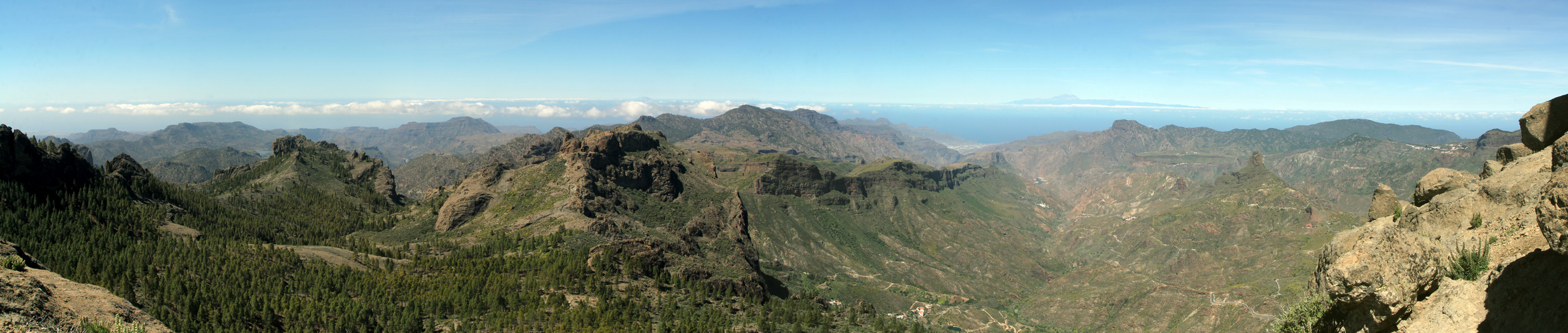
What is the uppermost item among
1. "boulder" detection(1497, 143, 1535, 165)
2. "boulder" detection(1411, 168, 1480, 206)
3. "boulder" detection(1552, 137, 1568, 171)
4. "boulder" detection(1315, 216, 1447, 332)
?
"boulder" detection(1552, 137, 1568, 171)

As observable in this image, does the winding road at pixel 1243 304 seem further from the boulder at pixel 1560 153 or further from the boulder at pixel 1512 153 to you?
the boulder at pixel 1560 153

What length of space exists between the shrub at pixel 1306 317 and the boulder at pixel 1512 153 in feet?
40.2

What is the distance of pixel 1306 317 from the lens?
105 ft

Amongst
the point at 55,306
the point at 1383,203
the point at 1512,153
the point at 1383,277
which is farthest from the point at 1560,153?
the point at 55,306

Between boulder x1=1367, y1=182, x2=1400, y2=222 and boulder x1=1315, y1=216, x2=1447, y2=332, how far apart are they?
18.0 meters

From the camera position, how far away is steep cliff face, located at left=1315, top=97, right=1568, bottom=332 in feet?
62.7

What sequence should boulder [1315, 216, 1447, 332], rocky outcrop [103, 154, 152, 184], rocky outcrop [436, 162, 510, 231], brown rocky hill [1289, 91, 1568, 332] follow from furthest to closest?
rocky outcrop [436, 162, 510, 231]
rocky outcrop [103, 154, 152, 184]
boulder [1315, 216, 1447, 332]
brown rocky hill [1289, 91, 1568, 332]

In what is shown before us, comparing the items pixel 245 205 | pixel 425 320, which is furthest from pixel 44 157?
pixel 425 320

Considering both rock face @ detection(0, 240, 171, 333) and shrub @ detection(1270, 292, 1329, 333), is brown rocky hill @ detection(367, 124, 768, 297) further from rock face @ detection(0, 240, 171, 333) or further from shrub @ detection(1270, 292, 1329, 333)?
shrub @ detection(1270, 292, 1329, 333)

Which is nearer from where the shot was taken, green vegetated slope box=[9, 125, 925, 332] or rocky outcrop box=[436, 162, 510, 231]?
green vegetated slope box=[9, 125, 925, 332]

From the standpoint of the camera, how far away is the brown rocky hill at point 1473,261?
62.7 feet

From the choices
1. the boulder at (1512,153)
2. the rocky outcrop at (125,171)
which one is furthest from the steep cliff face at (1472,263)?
the rocky outcrop at (125,171)

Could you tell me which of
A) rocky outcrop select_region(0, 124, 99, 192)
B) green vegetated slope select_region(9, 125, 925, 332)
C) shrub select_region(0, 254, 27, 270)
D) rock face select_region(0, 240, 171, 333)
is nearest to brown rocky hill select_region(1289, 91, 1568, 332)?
rock face select_region(0, 240, 171, 333)

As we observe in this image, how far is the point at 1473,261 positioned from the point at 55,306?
220ft
